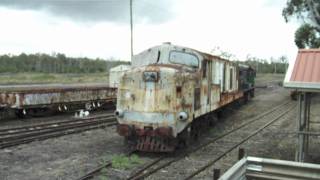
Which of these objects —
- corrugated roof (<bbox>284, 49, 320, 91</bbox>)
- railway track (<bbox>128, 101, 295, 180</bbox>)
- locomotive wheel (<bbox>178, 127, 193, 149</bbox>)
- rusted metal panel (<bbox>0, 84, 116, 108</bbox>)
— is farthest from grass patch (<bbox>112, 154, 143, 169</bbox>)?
rusted metal panel (<bbox>0, 84, 116, 108</bbox>)

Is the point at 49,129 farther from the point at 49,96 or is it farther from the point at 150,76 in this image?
the point at 150,76

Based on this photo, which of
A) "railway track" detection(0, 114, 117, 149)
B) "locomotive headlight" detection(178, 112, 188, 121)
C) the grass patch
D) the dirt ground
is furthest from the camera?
"railway track" detection(0, 114, 117, 149)

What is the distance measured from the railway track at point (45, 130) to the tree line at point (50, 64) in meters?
72.6

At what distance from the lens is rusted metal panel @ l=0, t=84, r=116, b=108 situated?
21547mm

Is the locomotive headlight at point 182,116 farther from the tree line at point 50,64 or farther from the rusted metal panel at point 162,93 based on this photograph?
the tree line at point 50,64

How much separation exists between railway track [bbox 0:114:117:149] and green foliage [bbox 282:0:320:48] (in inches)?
1028

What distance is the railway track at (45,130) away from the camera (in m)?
15.3

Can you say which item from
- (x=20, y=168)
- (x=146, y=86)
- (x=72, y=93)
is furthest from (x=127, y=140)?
(x=72, y=93)

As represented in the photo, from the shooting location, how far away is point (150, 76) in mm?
13102

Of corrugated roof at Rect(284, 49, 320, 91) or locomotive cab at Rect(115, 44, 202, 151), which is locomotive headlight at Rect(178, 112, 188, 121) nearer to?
locomotive cab at Rect(115, 44, 202, 151)

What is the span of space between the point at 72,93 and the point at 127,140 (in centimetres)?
1254

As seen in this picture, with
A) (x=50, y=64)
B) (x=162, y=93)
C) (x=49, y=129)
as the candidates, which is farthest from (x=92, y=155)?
(x=50, y=64)

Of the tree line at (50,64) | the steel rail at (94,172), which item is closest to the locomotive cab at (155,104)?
the steel rail at (94,172)

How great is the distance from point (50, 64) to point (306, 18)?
212 feet
